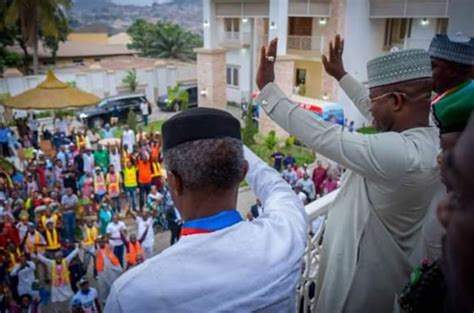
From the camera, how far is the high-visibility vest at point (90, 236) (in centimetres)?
678

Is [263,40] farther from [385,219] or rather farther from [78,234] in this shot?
[385,219]

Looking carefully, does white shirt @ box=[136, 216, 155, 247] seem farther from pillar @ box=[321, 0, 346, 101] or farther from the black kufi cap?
pillar @ box=[321, 0, 346, 101]

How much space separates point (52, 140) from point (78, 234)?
549cm

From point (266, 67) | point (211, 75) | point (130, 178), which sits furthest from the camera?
point (211, 75)

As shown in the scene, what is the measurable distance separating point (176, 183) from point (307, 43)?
48.1ft

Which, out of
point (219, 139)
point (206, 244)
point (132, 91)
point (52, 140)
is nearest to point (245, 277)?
point (206, 244)

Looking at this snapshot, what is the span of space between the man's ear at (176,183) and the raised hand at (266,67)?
0.51 meters

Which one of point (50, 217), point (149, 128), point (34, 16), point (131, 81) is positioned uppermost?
point (34, 16)

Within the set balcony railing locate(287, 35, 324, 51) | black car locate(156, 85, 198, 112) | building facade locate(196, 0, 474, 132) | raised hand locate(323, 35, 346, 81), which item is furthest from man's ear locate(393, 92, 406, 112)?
black car locate(156, 85, 198, 112)

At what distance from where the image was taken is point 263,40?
17.2m

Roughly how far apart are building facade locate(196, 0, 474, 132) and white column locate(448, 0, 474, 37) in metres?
9.30

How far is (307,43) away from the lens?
592 inches

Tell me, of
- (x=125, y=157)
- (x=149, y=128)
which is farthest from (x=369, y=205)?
(x=149, y=128)

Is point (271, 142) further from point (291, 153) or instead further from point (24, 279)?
point (24, 279)
